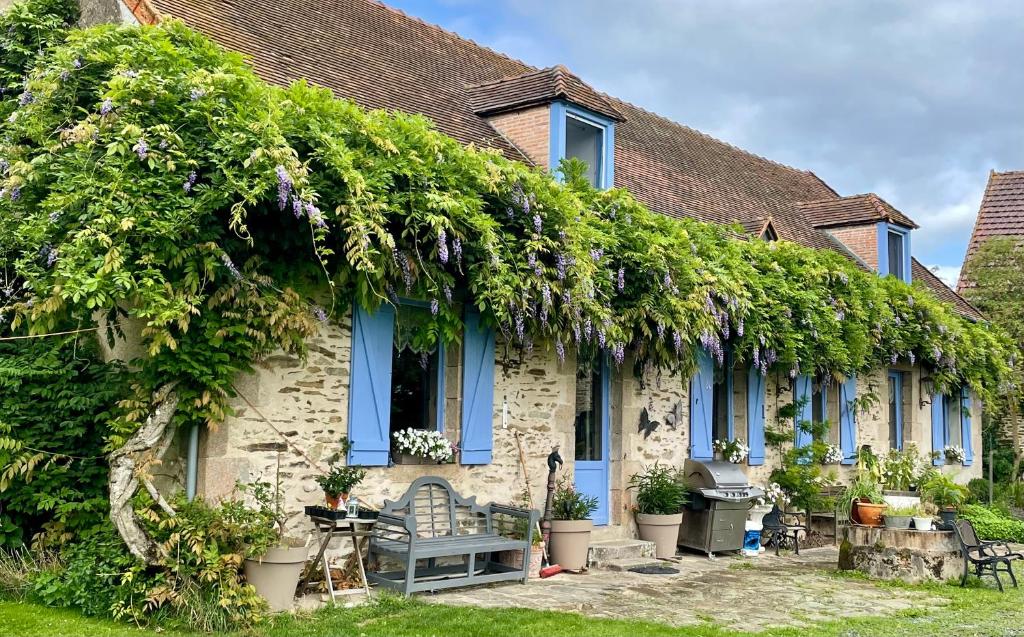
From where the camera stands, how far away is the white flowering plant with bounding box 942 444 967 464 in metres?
15.4

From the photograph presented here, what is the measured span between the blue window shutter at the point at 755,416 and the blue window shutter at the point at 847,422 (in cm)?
204

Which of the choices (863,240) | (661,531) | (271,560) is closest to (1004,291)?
(863,240)

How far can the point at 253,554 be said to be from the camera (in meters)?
6.03

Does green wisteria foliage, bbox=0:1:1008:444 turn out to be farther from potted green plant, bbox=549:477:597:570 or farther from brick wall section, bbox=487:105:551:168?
brick wall section, bbox=487:105:551:168

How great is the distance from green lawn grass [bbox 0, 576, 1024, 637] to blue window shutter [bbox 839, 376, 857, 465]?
5.93 m

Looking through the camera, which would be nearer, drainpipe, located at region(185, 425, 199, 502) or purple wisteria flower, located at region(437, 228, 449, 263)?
drainpipe, located at region(185, 425, 199, 502)

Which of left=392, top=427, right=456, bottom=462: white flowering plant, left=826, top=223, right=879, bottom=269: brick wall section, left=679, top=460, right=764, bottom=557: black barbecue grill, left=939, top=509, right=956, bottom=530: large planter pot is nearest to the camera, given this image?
left=392, top=427, right=456, bottom=462: white flowering plant

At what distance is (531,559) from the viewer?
801 centimetres

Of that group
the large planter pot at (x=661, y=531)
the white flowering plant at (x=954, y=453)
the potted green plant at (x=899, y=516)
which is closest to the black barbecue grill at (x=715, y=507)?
the large planter pot at (x=661, y=531)

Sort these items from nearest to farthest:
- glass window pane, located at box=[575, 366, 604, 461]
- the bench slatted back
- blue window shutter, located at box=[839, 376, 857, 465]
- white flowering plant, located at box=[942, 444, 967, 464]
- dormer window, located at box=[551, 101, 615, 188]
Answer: the bench slatted back, glass window pane, located at box=[575, 366, 604, 461], dormer window, located at box=[551, 101, 615, 188], blue window shutter, located at box=[839, 376, 857, 465], white flowering plant, located at box=[942, 444, 967, 464]

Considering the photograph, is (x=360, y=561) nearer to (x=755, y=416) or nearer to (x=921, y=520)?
(x=921, y=520)

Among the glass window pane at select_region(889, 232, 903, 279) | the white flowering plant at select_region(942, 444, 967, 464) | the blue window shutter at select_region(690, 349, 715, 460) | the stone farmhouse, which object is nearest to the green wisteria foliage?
the stone farmhouse

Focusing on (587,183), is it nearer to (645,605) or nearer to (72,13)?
(645,605)

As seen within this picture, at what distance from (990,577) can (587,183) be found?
5.41 metres
